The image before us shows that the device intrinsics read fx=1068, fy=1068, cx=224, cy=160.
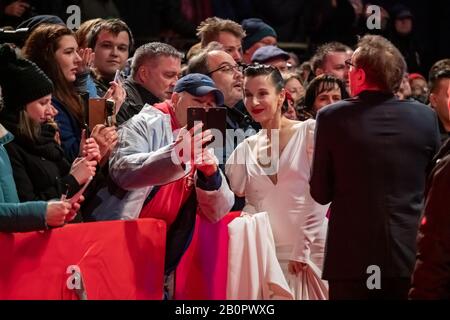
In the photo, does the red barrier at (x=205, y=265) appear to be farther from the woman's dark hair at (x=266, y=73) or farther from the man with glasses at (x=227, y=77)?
the man with glasses at (x=227, y=77)

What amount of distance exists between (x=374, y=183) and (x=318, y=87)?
231 centimetres

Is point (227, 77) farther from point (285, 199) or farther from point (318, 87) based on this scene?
point (285, 199)

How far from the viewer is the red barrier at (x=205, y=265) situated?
560 cm

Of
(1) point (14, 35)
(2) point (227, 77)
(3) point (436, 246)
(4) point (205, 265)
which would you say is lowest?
(4) point (205, 265)

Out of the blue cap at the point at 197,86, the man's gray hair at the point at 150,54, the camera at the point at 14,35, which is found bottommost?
the blue cap at the point at 197,86

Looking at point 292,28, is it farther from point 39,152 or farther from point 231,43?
point 39,152

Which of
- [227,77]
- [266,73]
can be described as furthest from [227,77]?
[266,73]

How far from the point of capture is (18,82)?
16.8ft

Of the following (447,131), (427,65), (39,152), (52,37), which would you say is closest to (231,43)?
(447,131)

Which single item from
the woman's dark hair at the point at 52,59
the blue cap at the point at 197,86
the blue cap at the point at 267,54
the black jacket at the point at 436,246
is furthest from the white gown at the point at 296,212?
the blue cap at the point at 267,54

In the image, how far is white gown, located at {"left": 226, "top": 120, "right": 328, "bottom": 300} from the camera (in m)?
5.78

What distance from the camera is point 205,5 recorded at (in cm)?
1021

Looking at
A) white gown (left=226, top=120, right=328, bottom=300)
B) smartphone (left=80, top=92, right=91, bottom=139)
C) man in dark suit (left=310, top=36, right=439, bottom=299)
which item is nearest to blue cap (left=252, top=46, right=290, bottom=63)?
white gown (left=226, top=120, right=328, bottom=300)
